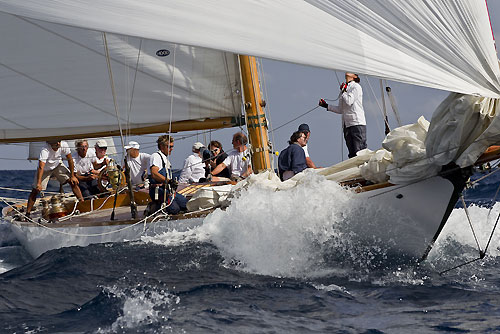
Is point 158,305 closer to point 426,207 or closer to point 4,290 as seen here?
point 4,290

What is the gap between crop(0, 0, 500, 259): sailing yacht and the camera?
4.02 metres

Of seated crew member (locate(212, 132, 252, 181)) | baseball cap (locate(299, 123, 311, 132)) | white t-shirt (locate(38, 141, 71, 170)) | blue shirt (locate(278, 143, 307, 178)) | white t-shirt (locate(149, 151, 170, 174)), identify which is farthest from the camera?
seated crew member (locate(212, 132, 252, 181))

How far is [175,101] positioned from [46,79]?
1865 millimetres

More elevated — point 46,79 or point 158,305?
point 46,79

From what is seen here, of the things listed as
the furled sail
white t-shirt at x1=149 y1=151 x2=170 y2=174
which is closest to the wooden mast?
the furled sail

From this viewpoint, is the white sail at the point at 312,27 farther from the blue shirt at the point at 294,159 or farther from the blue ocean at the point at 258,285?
the blue shirt at the point at 294,159

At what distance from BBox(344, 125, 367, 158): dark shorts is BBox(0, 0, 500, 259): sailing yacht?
116cm

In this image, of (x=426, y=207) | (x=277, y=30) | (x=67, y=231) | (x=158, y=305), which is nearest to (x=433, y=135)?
(x=426, y=207)

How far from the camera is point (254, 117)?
28.5 ft

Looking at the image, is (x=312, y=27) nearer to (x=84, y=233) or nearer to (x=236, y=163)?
(x=84, y=233)

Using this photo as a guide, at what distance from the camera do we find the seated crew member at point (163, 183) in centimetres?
750

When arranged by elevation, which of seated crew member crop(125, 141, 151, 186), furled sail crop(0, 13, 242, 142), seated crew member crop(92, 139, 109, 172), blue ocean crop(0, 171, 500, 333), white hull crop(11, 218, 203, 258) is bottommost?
blue ocean crop(0, 171, 500, 333)

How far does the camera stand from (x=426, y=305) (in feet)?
15.5

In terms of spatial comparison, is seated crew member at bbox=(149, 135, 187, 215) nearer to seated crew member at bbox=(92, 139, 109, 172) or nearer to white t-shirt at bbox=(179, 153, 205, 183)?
white t-shirt at bbox=(179, 153, 205, 183)
